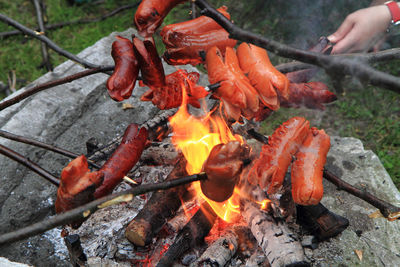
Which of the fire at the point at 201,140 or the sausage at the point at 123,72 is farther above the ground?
the sausage at the point at 123,72

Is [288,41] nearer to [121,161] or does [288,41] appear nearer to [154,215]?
[154,215]

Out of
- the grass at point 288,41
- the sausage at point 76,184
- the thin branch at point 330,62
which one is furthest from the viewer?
the grass at point 288,41

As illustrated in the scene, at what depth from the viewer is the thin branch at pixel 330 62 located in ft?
3.08

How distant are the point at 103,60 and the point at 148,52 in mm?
1864

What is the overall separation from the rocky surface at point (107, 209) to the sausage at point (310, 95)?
28.1 inches

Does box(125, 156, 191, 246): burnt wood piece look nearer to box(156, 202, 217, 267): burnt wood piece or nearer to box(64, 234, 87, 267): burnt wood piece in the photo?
box(156, 202, 217, 267): burnt wood piece

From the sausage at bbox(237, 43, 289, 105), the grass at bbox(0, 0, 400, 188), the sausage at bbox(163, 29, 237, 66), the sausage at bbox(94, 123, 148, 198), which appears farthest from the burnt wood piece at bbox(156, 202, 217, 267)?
the grass at bbox(0, 0, 400, 188)

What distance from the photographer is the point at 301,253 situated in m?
1.81

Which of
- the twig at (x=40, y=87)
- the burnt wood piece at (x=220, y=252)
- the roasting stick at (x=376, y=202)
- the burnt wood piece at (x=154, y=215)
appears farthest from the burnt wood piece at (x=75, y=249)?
the roasting stick at (x=376, y=202)

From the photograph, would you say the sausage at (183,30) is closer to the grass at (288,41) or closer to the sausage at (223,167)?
the sausage at (223,167)

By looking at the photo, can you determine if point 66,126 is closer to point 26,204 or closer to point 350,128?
point 26,204

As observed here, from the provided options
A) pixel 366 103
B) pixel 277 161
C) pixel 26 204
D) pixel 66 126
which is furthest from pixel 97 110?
pixel 366 103

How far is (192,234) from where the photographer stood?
2.00 metres

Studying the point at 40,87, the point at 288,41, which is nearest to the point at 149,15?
the point at 40,87
